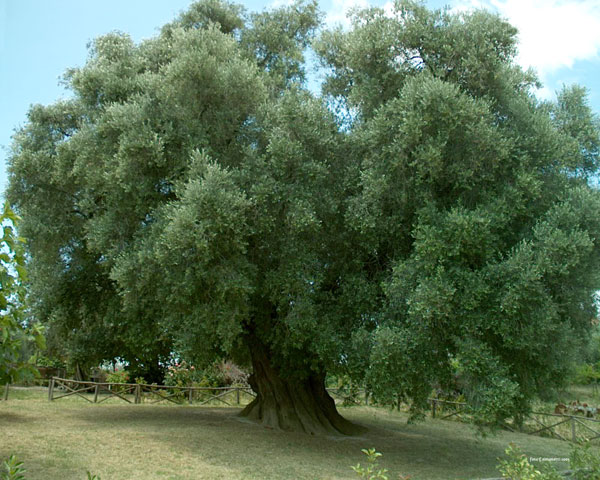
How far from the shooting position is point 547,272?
37.4ft

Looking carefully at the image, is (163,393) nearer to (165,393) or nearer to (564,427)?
(165,393)

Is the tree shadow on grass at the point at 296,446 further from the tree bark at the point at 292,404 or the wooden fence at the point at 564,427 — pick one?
the wooden fence at the point at 564,427

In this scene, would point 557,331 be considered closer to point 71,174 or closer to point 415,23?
point 415,23

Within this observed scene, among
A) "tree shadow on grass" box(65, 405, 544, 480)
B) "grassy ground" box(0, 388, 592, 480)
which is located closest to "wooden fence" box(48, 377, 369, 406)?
"grassy ground" box(0, 388, 592, 480)

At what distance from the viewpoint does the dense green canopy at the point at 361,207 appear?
37.8 ft

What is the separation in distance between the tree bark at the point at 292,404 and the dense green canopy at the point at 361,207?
0.14 meters

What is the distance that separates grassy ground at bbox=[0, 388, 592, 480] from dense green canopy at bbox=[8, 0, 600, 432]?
6.06 ft

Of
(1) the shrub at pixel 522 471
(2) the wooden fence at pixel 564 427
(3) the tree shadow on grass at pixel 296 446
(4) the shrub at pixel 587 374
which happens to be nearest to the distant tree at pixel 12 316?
(3) the tree shadow on grass at pixel 296 446

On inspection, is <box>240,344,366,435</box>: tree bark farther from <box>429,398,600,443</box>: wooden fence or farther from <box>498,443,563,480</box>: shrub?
<box>498,443,563,480</box>: shrub

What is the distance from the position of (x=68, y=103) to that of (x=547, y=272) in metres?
14.0

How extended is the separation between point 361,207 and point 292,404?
6.64 meters

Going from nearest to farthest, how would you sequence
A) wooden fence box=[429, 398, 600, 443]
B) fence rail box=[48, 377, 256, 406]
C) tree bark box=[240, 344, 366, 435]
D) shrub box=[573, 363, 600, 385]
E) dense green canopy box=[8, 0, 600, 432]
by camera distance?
1. dense green canopy box=[8, 0, 600, 432]
2. tree bark box=[240, 344, 366, 435]
3. wooden fence box=[429, 398, 600, 443]
4. fence rail box=[48, 377, 256, 406]
5. shrub box=[573, 363, 600, 385]

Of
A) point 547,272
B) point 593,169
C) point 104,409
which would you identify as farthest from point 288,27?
point 104,409

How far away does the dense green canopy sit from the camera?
11.5 meters
